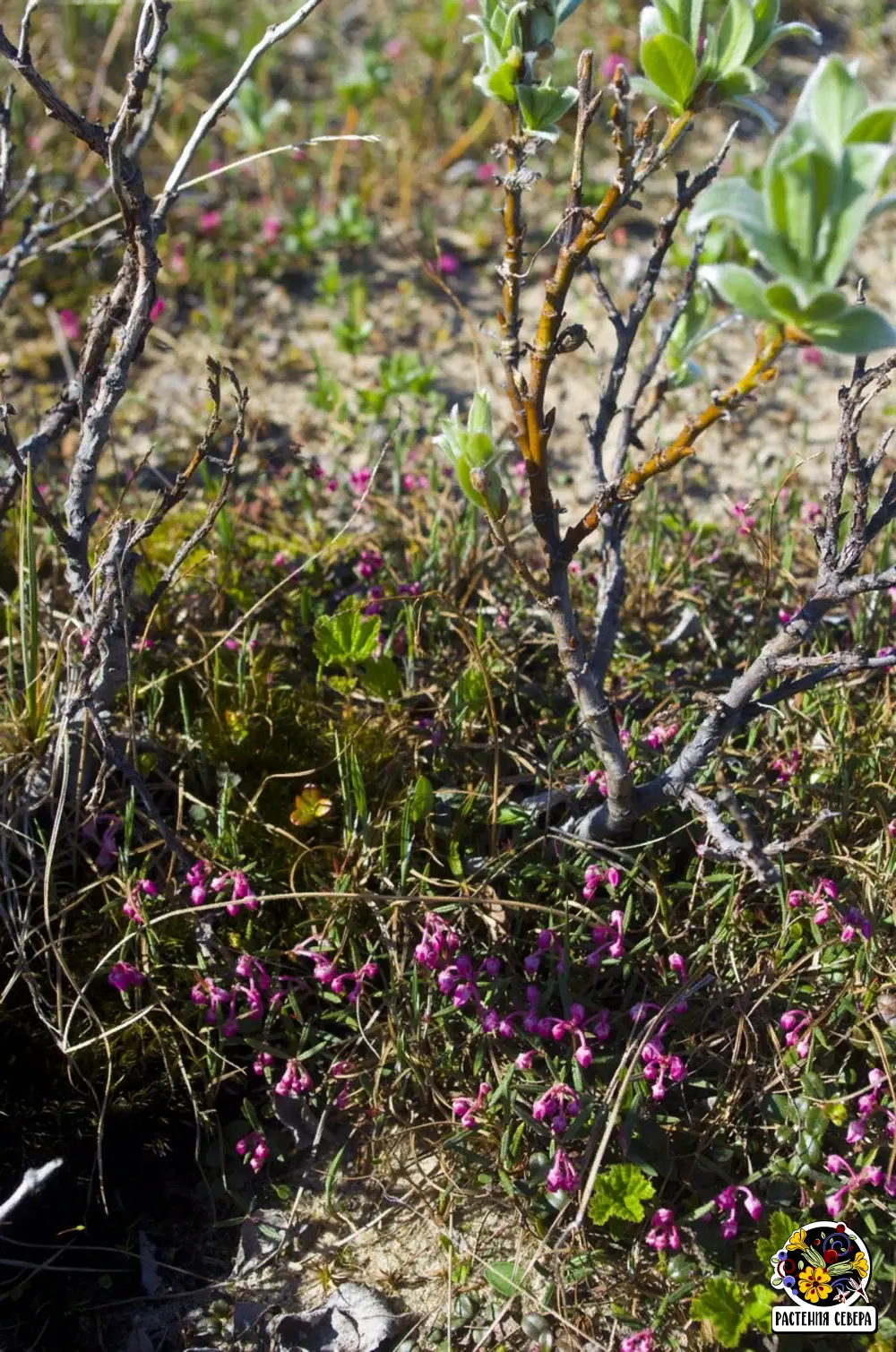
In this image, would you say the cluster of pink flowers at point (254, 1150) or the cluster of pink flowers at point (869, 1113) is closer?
the cluster of pink flowers at point (869, 1113)

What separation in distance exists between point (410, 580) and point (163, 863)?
37.5 inches

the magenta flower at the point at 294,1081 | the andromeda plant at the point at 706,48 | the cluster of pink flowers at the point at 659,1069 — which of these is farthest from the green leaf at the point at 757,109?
the magenta flower at the point at 294,1081

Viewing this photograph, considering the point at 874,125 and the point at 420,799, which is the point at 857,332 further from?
the point at 420,799

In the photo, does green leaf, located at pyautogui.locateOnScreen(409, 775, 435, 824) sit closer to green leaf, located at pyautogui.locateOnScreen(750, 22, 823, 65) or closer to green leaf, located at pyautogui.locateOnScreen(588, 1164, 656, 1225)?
green leaf, located at pyautogui.locateOnScreen(588, 1164, 656, 1225)

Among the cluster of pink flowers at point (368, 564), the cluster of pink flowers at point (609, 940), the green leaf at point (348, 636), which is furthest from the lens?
the cluster of pink flowers at point (368, 564)

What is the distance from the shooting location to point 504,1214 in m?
2.01

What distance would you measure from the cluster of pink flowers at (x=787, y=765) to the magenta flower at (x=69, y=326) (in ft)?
9.32

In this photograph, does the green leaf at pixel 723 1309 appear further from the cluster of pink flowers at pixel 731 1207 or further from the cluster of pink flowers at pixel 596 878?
the cluster of pink flowers at pixel 596 878

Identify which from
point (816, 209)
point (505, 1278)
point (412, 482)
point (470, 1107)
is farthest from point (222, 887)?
point (816, 209)

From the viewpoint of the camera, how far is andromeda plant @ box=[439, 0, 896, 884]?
3.93ft

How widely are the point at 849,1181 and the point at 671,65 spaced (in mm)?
1801

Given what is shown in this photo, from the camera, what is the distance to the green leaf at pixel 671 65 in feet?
4.90

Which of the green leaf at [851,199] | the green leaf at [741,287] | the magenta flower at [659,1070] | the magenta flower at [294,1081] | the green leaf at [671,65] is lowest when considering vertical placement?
the magenta flower at [659,1070]
